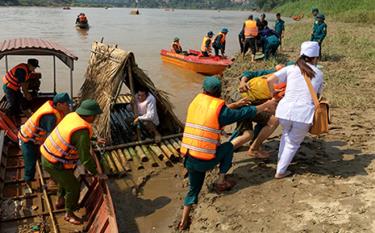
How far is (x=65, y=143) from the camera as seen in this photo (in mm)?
4703

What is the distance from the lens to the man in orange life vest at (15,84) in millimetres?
7918

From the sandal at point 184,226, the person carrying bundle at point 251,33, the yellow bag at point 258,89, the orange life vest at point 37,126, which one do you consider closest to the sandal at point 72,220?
the orange life vest at point 37,126

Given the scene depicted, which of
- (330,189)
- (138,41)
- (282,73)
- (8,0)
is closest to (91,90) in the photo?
(282,73)

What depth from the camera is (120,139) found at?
796 centimetres

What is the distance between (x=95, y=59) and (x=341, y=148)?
5.90 m

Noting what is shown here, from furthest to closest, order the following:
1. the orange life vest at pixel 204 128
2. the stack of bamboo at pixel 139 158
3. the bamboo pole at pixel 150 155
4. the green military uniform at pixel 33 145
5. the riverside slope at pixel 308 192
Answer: the bamboo pole at pixel 150 155 → the stack of bamboo at pixel 139 158 → the green military uniform at pixel 33 145 → the orange life vest at pixel 204 128 → the riverside slope at pixel 308 192

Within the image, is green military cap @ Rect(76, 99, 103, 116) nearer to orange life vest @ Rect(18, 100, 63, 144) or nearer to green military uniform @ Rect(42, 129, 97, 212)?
green military uniform @ Rect(42, 129, 97, 212)

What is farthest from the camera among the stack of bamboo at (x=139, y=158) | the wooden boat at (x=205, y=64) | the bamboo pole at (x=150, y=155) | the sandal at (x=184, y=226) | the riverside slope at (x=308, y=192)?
the wooden boat at (x=205, y=64)

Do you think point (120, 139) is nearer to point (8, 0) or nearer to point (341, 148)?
point (341, 148)

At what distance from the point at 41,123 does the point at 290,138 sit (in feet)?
11.3

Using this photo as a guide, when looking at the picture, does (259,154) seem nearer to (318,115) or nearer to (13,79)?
(318,115)

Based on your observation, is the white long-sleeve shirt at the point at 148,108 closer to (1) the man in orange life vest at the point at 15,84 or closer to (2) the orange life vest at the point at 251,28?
(1) the man in orange life vest at the point at 15,84

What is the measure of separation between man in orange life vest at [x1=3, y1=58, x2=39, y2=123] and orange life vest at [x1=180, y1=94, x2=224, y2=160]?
496cm

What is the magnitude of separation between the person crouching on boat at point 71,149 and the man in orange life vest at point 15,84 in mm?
3679
